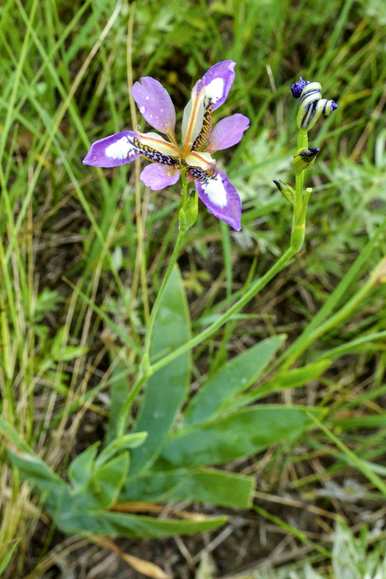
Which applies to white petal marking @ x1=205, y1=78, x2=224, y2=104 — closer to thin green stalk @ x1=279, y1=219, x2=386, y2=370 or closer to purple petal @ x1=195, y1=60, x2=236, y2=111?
purple petal @ x1=195, y1=60, x2=236, y2=111

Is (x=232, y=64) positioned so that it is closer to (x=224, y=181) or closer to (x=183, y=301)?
(x=224, y=181)

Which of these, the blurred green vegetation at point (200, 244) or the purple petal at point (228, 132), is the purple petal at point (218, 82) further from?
the blurred green vegetation at point (200, 244)

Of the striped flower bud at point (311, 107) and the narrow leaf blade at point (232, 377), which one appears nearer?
the striped flower bud at point (311, 107)

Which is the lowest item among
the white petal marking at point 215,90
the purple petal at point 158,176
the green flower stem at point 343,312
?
the green flower stem at point 343,312

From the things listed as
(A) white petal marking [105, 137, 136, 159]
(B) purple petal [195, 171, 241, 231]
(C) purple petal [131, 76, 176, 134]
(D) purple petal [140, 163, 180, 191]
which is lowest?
(D) purple petal [140, 163, 180, 191]

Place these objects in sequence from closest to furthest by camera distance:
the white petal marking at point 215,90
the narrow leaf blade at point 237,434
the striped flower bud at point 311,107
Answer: the striped flower bud at point 311,107
the white petal marking at point 215,90
the narrow leaf blade at point 237,434

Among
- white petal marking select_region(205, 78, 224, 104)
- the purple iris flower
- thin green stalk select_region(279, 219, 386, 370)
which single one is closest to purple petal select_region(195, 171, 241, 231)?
the purple iris flower

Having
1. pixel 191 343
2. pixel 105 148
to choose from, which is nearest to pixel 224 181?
pixel 105 148

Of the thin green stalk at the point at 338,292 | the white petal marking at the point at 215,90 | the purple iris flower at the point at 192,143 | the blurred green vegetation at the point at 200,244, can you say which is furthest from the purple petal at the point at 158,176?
the blurred green vegetation at the point at 200,244
